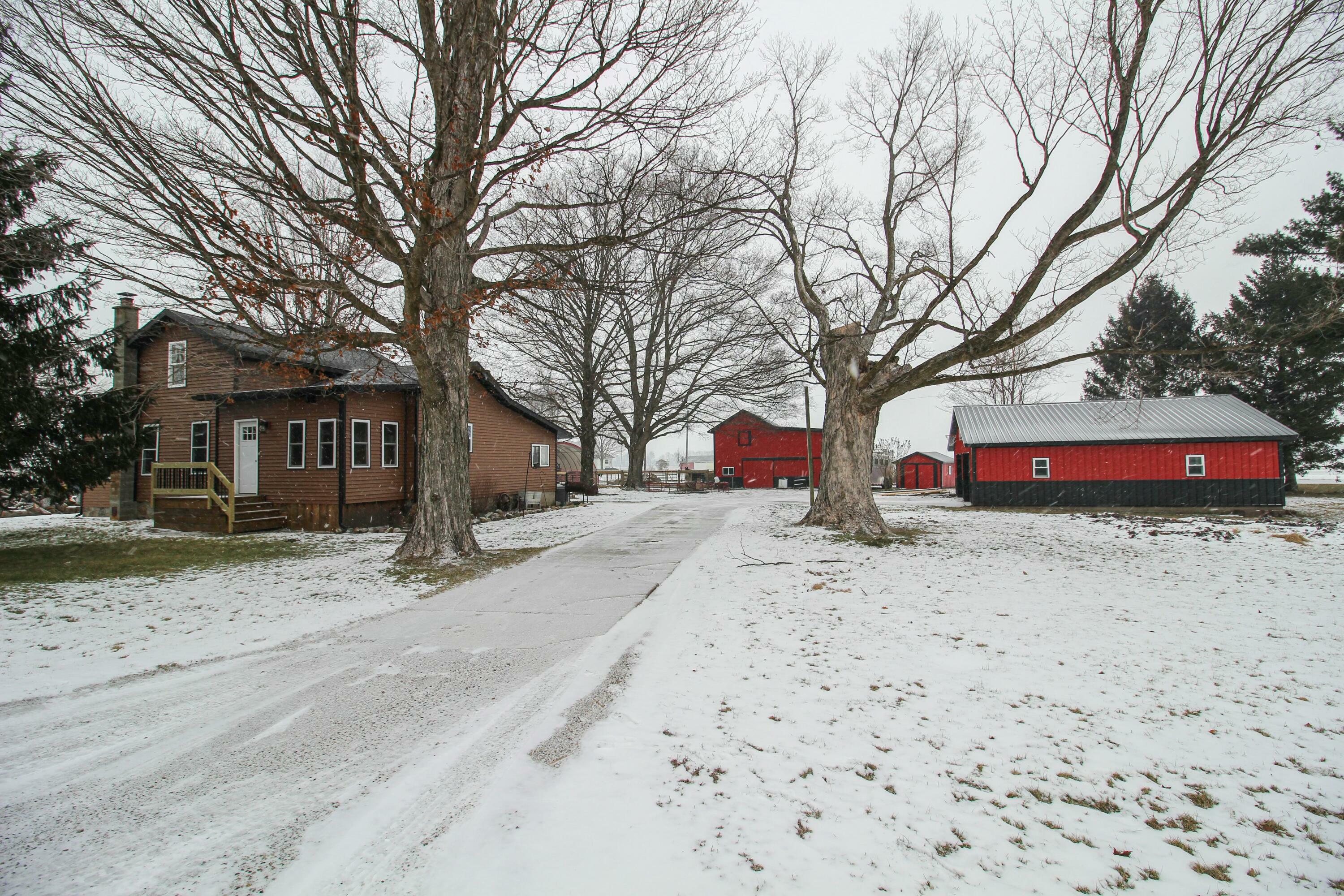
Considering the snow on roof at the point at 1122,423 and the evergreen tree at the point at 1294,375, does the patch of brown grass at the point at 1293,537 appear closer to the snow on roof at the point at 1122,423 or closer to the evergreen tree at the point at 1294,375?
the snow on roof at the point at 1122,423

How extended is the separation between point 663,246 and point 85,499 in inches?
929

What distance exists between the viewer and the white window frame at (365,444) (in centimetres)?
1661

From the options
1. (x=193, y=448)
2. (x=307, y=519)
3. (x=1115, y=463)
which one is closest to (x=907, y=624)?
(x=307, y=519)

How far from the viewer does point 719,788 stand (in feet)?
10.7

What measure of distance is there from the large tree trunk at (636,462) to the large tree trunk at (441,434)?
2382cm

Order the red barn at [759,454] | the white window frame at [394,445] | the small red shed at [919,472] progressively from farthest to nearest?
the small red shed at [919,472] < the red barn at [759,454] < the white window frame at [394,445]

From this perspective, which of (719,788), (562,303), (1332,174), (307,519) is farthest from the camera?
(562,303)

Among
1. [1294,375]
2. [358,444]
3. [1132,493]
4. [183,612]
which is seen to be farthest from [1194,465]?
[183,612]

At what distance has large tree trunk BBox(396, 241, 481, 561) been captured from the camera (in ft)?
33.2

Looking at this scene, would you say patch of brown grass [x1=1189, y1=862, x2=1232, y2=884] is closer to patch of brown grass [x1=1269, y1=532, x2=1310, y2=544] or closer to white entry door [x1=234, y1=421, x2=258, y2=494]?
patch of brown grass [x1=1269, y1=532, x2=1310, y2=544]

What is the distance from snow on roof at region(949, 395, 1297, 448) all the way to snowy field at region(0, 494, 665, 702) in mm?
22912

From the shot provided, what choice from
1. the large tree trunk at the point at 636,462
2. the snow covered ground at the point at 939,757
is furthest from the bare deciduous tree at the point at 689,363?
the snow covered ground at the point at 939,757

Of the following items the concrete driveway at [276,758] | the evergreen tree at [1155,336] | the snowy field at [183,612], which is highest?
the evergreen tree at [1155,336]

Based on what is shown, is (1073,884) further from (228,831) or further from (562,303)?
(562,303)
